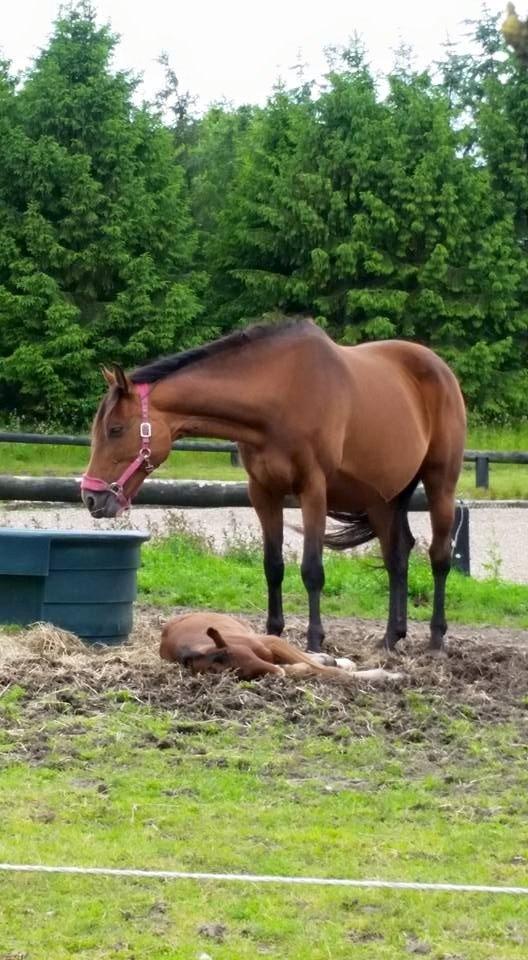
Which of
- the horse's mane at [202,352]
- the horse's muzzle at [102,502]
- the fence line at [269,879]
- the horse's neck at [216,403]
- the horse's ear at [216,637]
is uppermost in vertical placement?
the horse's mane at [202,352]

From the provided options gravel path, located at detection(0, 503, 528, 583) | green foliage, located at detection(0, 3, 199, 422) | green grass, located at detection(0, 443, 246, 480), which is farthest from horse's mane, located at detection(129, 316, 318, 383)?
green foliage, located at detection(0, 3, 199, 422)

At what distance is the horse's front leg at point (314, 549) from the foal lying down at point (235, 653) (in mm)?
386

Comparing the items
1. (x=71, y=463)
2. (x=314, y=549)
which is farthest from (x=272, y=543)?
(x=71, y=463)

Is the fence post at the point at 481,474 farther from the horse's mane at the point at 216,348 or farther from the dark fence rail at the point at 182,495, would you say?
the horse's mane at the point at 216,348

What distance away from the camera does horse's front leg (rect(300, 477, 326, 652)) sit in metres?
7.77

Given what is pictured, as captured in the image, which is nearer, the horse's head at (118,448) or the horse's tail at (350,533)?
the horse's head at (118,448)

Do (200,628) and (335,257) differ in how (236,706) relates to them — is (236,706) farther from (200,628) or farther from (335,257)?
(335,257)

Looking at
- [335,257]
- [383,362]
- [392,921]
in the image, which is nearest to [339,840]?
[392,921]

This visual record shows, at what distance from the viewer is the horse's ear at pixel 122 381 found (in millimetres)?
7426

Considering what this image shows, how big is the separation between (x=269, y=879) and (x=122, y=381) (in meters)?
3.99

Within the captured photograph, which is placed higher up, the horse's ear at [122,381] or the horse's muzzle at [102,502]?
the horse's ear at [122,381]

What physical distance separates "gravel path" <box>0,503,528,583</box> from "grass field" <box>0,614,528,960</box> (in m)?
5.50

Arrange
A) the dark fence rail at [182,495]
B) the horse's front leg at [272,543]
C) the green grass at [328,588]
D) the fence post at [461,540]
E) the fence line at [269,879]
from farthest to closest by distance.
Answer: the dark fence rail at [182,495] → the fence post at [461,540] → the green grass at [328,588] → the horse's front leg at [272,543] → the fence line at [269,879]

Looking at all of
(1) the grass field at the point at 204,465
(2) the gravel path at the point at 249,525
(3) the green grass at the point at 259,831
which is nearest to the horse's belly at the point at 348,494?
(3) the green grass at the point at 259,831
